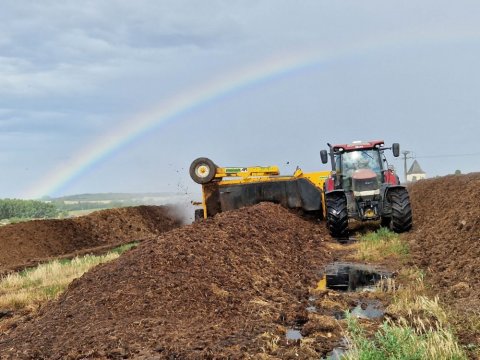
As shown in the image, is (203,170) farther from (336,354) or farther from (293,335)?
(336,354)

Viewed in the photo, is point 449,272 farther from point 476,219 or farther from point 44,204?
point 44,204

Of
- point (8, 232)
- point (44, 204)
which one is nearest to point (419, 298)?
point (8, 232)

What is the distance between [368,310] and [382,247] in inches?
234

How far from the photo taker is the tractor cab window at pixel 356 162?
16.9 meters

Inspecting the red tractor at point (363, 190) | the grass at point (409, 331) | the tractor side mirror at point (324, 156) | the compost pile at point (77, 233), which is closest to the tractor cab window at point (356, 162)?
the red tractor at point (363, 190)

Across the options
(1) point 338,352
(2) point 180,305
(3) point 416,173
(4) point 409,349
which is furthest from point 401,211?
(3) point 416,173

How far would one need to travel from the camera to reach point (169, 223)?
121ft

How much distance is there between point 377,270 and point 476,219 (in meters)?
2.34

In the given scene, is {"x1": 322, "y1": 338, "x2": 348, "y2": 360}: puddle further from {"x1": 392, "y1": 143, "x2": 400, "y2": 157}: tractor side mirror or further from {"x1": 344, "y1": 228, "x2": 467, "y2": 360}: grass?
{"x1": 392, "y1": 143, "x2": 400, "y2": 157}: tractor side mirror

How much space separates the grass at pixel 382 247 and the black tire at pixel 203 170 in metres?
6.38

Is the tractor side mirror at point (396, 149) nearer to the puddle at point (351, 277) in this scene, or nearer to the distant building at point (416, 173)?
the puddle at point (351, 277)

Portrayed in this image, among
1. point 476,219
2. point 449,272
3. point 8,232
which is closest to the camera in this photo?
point 449,272

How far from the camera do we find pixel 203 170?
18.9 meters

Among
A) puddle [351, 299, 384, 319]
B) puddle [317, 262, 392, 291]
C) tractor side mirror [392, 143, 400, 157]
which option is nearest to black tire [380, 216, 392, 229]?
tractor side mirror [392, 143, 400, 157]
